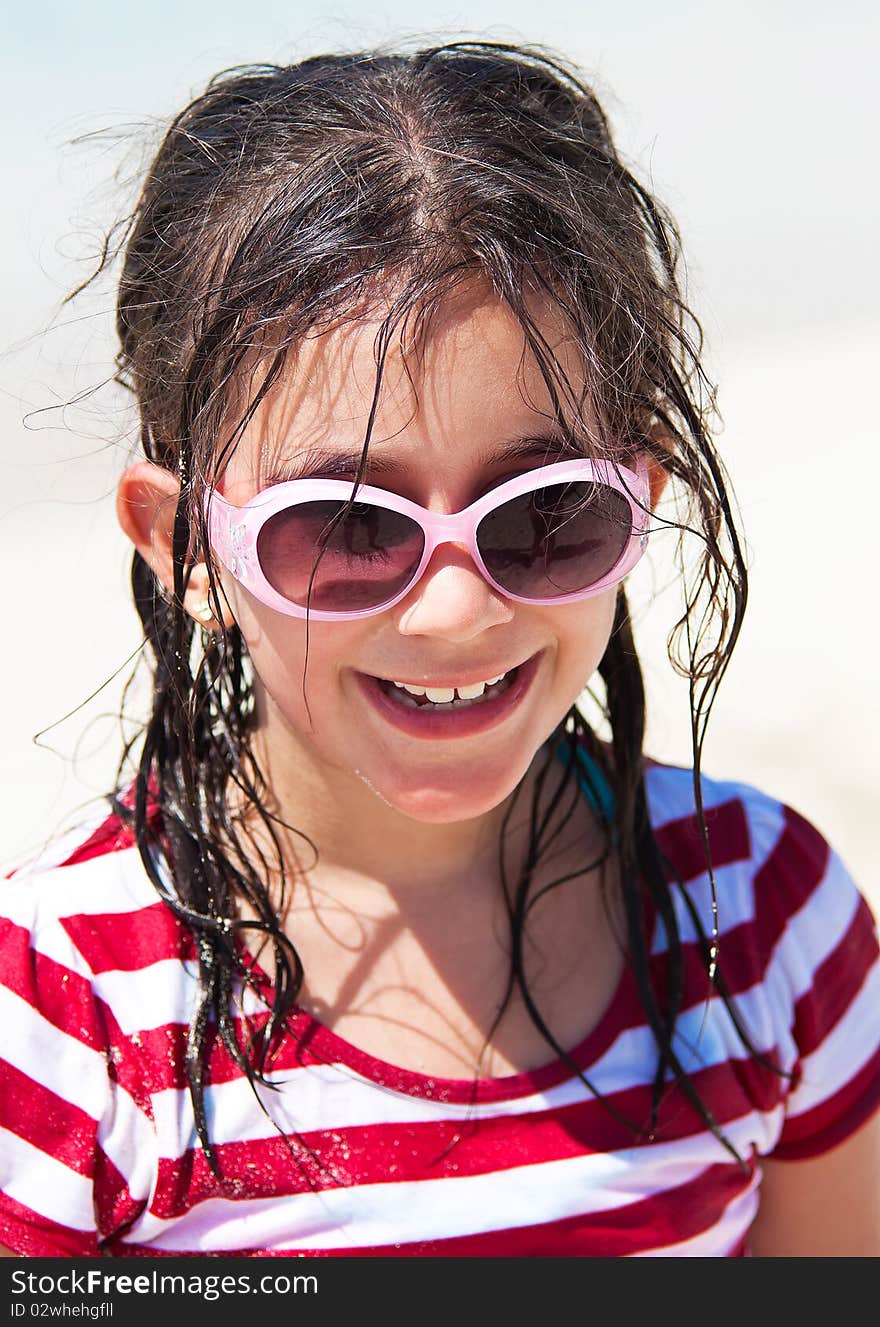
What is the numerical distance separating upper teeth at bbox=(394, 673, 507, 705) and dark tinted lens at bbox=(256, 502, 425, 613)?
0.12 m

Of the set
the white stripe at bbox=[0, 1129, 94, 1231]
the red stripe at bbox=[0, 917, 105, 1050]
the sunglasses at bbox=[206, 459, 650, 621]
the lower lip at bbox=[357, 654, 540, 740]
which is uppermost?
the sunglasses at bbox=[206, 459, 650, 621]

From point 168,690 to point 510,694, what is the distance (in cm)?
49

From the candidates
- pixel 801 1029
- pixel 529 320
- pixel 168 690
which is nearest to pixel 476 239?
pixel 529 320

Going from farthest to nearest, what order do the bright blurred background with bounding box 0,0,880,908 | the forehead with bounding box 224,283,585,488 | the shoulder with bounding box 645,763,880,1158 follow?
the bright blurred background with bounding box 0,0,880,908, the shoulder with bounding box 645,763,880,1158, the forehead with bounding box 224,283,585,488

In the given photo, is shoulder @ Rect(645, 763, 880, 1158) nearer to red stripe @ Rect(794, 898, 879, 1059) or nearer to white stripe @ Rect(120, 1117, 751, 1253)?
red stripe @ Rect(794, 898, 879, 1059)

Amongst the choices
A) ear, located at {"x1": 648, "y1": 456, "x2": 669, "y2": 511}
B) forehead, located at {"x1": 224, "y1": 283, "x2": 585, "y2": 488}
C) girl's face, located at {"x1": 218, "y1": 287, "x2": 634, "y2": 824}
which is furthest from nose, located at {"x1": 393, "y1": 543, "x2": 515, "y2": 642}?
ear, located at {"x1": 648, "y1": 456, "x2": 669, "y2": 511}

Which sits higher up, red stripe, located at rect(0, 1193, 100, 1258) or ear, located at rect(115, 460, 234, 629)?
ear, located at rect(115, 460, 234, 629)

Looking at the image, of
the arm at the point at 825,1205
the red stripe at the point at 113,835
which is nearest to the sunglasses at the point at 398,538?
the red stripe at the point at 113,835

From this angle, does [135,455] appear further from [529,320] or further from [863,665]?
[863,665]

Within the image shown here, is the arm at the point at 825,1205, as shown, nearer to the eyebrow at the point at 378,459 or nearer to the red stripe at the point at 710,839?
the red stripe at the point at 710,839

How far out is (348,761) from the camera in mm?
1636

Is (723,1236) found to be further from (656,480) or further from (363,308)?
(363,308)

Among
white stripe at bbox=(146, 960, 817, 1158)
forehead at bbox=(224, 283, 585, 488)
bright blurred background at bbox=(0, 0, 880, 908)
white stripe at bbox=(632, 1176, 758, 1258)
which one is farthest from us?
bright blurred background at bbox=(0, 0, 880, 908)

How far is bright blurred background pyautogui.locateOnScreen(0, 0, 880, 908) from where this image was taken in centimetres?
385
